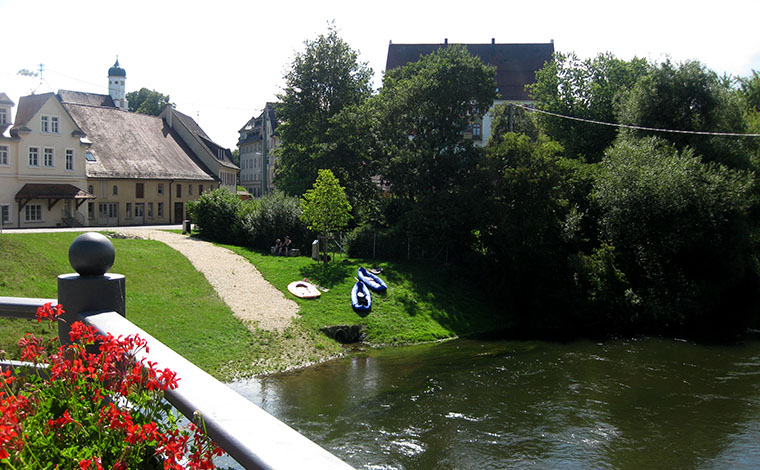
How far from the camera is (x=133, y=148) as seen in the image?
168ft

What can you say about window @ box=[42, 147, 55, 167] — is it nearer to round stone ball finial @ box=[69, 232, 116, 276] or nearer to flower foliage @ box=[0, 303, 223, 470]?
round stone ball finial @ box=[69, 232, 116, 276]

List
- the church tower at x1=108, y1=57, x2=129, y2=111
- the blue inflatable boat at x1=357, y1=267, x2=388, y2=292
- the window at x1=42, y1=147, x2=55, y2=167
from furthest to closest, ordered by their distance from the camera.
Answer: the church tower at x1=108, y1=57, x2=129, y2=111 < the window at x1=42, y1=147, x2=55, y2=167 < the blue inflatable boat at x1=357, y1=267, x2=388, y2=292

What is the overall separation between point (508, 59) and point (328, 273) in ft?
202

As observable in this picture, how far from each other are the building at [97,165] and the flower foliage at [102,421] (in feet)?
142

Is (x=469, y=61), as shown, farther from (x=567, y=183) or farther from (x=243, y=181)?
(x=243, y=181)

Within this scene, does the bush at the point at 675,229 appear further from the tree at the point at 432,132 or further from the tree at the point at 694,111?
the tree at the point at 432,132

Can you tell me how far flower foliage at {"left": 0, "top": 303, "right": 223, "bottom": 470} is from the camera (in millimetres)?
2252

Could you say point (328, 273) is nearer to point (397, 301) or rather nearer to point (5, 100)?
point (397, 301)

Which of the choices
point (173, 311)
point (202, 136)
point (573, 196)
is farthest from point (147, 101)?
point (173, 311)

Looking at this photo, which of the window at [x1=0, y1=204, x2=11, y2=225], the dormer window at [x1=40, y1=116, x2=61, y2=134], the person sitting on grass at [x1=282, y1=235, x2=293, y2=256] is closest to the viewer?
the person sitting on grass at [x1=282, y1=235, x2=293, y2=256]

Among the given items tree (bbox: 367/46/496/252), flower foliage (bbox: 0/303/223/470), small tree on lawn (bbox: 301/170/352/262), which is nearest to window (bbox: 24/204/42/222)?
small tree on lawn (bbox: 301/170/352/262)

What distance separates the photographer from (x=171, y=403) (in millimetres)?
2594

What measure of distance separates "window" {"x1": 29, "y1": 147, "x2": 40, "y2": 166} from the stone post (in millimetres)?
43569

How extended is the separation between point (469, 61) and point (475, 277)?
13.1 metres
